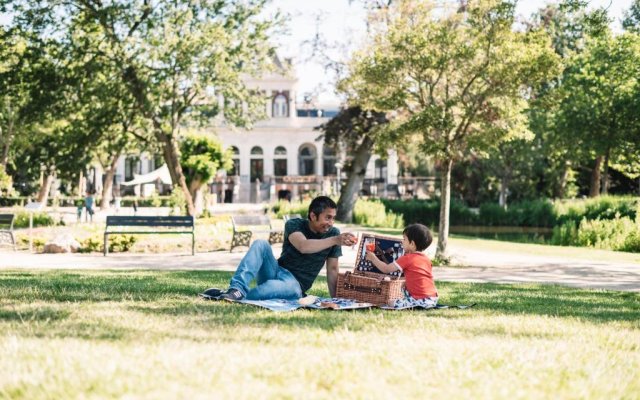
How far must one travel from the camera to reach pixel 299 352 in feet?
14.6

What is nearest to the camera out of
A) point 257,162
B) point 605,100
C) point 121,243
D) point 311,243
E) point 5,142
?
point 311,243

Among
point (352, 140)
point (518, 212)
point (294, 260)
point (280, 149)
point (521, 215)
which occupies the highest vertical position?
point (280, 149)

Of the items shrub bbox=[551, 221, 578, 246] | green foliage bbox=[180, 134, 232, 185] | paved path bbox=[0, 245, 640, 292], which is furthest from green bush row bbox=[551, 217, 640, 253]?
green foliage bbox=[180, 134, 232, 185]

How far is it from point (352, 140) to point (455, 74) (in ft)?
47.7

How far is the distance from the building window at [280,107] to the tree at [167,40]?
5416cm

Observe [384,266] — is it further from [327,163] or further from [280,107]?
[280,107]

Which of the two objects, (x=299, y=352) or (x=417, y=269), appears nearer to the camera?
(x=299, y=352)

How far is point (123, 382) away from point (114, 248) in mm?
15235

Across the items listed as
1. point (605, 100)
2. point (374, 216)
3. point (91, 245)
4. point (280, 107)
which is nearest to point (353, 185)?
point (374, 216)

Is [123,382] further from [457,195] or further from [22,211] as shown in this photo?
[457,195]

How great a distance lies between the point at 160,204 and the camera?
45.5 metres

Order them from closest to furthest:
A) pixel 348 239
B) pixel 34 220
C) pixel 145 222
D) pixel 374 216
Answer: pixel 348 239 → pixel 145 222 → pixel 34 220 → pixel 374 216

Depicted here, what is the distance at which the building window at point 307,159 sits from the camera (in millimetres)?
78188

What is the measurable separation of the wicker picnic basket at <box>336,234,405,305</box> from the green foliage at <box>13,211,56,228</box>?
67.3 ft
